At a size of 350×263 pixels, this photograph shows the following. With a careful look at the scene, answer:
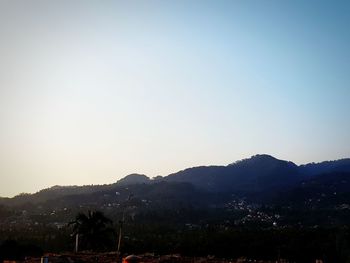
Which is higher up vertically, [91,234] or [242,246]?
[91,234]

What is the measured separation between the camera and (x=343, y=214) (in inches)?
7111

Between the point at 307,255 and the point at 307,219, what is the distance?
11249 cm

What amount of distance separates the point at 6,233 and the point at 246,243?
65.4 meters

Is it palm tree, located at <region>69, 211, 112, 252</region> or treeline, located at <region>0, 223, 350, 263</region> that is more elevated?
palm tree, located at <region>69, 211, 112, 252</region>

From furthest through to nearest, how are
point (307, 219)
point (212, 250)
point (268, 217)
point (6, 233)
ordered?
point (268, 217), point (307, 219), point (6, 233), point (212, 250)

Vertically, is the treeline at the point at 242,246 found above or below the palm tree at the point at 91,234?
below

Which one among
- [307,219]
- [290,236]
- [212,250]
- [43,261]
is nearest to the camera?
[43,261]

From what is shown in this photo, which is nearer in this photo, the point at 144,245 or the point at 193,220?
the point at 144,245

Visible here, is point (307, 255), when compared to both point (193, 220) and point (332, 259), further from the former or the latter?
point (193, 220)

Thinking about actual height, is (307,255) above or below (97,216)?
below

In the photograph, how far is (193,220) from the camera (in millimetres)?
188625

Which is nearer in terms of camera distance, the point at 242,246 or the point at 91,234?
the point at 91,234

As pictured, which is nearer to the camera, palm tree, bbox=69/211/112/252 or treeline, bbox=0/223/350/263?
palm tree, bbox=69/211/112/252

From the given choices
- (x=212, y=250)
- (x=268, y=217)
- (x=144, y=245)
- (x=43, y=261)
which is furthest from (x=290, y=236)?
(x=268, y=217)
